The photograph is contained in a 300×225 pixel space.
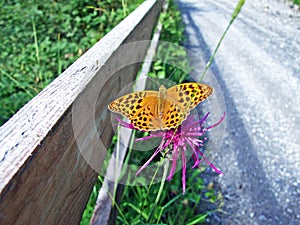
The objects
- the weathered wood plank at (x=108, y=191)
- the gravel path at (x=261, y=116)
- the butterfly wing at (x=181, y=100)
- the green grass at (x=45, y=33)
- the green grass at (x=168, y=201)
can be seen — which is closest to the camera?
the butterfly wing at (x=181, y=100)

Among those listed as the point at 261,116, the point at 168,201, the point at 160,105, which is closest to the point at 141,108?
the point at 160,105

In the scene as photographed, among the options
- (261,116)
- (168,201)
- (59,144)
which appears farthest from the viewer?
(261,116)

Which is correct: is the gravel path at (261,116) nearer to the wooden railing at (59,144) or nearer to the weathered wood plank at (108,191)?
the weathered wood plank at (108,191)

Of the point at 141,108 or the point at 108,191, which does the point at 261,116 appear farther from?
the point at 141,108

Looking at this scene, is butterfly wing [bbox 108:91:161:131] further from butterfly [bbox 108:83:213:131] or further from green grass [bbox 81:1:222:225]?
green grass [bbox 81:1:222:225]

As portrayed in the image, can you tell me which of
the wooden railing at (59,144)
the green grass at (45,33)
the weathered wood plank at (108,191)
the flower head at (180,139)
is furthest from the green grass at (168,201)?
the green grass at (45,33)

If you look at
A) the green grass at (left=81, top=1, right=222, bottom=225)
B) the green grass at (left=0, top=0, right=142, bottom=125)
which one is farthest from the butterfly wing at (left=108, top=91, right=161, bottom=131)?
the green grass at (left=0, top=0, right=142, bottom=125)

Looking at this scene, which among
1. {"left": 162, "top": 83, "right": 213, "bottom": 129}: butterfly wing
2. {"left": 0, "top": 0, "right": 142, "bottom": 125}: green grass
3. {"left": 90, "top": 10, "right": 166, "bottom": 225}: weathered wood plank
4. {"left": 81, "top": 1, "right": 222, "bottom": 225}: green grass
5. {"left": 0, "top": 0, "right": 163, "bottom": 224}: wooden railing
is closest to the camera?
{"left": 0, "top": 0, "right": 163, "bottom": 224}: wooden railing

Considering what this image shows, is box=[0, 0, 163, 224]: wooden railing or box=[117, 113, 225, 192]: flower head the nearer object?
box=[0, 0, 163, 224]: wooden railing
